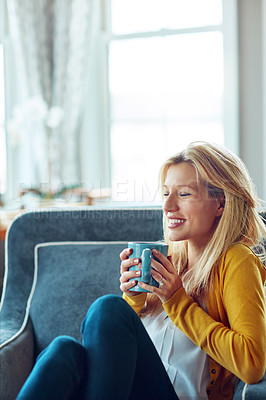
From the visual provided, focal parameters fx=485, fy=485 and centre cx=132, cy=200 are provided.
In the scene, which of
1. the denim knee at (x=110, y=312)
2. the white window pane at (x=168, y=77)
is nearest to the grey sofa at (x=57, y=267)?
the denim knee at (x=110, y=312)

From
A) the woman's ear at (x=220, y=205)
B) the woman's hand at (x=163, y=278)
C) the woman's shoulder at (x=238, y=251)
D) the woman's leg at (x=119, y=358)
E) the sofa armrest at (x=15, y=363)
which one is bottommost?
the sofa armrest at (x=15, y=363)

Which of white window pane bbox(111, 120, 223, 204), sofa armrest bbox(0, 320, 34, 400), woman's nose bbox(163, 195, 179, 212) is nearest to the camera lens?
woman's nose bbox(163, 195, 179, 212)

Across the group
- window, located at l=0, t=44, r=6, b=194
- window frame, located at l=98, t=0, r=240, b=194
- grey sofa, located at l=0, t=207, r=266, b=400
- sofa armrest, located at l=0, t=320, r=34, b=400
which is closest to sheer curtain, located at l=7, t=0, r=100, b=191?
window, located at l=0, t=44, r=6, b=194

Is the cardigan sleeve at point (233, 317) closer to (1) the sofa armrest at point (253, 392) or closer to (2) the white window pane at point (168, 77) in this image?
(1) the sofa armrest at point (253, 392)

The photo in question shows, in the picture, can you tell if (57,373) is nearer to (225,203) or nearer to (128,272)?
(128,272)

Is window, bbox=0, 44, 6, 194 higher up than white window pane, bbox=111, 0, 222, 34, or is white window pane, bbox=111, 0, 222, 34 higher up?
white window pane, bbox=111, 0, 222, 34

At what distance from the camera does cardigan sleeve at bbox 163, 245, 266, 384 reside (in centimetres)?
106

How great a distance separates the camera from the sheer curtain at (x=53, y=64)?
3.83 m

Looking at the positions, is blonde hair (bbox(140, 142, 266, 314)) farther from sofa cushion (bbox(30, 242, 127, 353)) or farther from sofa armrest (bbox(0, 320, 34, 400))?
sofa armrest (bbox(0, 320, 34, 400))

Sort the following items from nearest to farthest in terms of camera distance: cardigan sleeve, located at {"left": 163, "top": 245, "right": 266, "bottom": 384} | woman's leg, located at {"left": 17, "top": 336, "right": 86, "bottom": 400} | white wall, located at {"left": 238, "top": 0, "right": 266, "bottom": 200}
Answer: woman's leg, located at {"left": 17, "top": 336, "right": 86, "bottom": 400} → cardigan sleeve, located at {"left": 163, "top": 245, "right": 266, "bottom": 384} → white wall, located at {"left": 238, "top": 0, "right": 266, "bottom": 200}

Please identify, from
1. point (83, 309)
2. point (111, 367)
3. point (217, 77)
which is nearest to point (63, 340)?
point (111, 367)

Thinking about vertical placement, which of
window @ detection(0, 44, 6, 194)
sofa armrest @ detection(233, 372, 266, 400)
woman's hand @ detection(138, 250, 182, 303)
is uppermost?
window @ detection(0, 44, 6, 194)

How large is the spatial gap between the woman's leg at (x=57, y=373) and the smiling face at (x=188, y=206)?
0.40 metres

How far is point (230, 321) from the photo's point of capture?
112 cm
